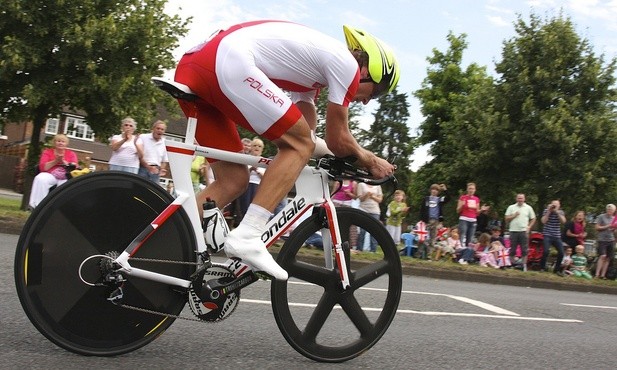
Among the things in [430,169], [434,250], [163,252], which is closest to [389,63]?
[163,252]

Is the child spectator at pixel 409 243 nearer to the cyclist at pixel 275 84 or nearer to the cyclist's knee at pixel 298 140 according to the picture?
the cyclist at pixel 275 84

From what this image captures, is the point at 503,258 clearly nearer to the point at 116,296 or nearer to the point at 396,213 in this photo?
the point at 396,213

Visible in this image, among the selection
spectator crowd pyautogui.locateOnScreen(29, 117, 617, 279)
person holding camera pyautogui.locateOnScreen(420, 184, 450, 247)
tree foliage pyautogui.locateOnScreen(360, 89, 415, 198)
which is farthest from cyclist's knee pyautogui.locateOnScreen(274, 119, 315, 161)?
tree foliage pyautogui.locateOnScreen(360, 89, 415, 198)

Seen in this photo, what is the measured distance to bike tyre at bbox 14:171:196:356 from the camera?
3197 mm

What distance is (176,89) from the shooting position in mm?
3398

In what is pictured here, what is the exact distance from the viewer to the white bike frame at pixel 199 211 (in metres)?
3.40

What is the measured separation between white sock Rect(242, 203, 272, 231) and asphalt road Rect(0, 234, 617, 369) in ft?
2.42

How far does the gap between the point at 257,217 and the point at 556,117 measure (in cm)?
2674

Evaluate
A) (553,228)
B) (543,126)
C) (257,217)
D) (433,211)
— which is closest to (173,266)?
(257,217)

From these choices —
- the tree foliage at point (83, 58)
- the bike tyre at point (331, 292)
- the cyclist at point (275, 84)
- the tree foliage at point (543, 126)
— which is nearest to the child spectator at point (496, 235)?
the tree foliage at point (543, 126)

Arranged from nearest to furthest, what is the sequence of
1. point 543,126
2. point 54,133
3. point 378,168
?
point 378,168 → point 543,126 → point 54,133

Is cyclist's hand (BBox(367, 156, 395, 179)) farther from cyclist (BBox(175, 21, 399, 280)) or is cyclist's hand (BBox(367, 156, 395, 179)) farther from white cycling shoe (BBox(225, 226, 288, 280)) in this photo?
white cycling shoe (BBox(225, 226, 288, 280))

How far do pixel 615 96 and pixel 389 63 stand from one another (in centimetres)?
2879

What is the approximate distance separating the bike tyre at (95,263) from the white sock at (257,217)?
297 mm
